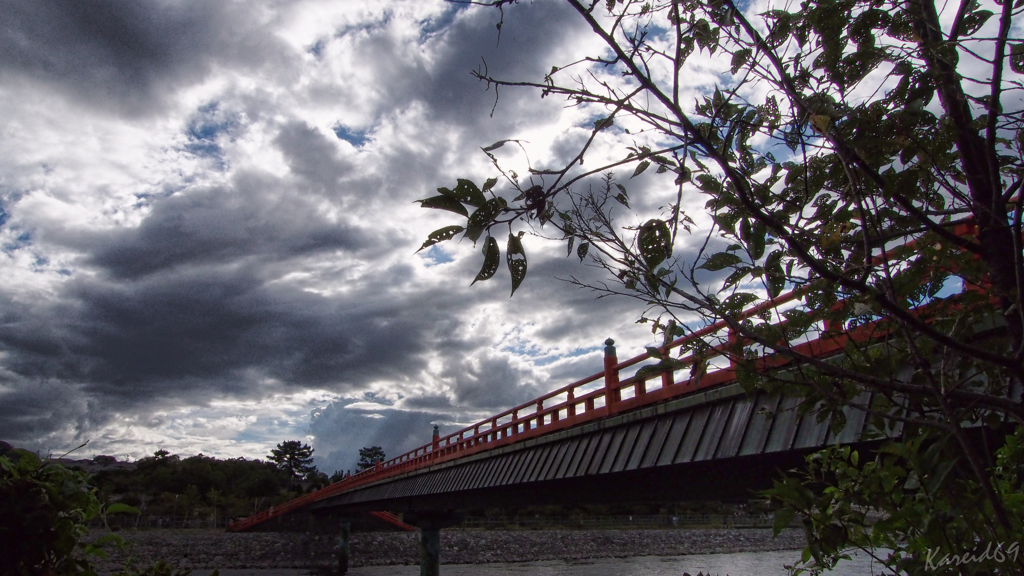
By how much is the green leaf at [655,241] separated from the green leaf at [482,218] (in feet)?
1.55

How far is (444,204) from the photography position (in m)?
1.28

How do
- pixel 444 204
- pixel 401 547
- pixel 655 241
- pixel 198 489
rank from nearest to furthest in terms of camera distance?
pixel 444 204, pixel 655 241, pixel 401 547, pixel 198 489

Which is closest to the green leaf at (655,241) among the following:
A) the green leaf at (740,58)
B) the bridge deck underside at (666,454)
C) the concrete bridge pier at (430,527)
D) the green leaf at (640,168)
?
the green leaf at (640,168)

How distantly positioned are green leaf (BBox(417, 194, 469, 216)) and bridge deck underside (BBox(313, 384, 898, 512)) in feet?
10.6

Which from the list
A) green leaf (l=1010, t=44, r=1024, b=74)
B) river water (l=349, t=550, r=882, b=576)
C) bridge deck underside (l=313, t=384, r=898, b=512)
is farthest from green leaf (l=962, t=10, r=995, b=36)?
river water (l=349, t=550, r=882, b=576)

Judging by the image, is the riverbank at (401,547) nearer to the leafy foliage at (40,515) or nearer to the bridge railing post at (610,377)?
the bridge railing post at (610,377)

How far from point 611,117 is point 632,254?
45 cm

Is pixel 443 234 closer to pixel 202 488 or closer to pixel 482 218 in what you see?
pixel 482 218

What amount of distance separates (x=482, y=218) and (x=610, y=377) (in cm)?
886

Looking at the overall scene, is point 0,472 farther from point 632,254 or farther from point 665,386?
point 665,386

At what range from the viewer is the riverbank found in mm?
42781

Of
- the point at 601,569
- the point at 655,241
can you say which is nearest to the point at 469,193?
the point at 655,241

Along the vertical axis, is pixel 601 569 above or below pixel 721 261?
below

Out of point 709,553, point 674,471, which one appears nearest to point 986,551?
point 674,471
